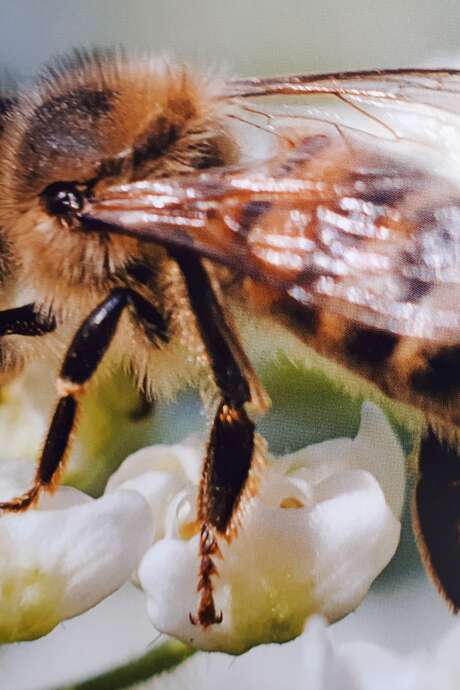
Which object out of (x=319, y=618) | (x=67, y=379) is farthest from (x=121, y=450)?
(x=319, y=618)

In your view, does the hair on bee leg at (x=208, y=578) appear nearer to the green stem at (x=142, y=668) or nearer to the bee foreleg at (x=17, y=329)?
the green stem at (x=142, y=668)

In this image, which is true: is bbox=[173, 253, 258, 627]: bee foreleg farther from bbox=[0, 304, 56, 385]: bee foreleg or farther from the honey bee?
bbox=[0, 304, 56, 385]: bee foreleg

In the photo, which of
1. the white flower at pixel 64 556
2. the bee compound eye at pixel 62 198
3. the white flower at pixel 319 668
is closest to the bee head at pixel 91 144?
the bee compound eye at pixel 62 198

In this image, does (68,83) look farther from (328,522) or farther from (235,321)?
(328,522)

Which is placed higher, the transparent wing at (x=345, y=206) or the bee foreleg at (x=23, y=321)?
the transparent wing at (x=345, y=206)

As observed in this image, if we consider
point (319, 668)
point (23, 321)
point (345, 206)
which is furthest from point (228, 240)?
point (319, 668)

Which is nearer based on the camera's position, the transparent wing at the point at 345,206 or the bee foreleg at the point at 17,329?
the transparent wing at the point at 345,206

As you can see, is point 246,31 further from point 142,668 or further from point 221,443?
point 142,668
